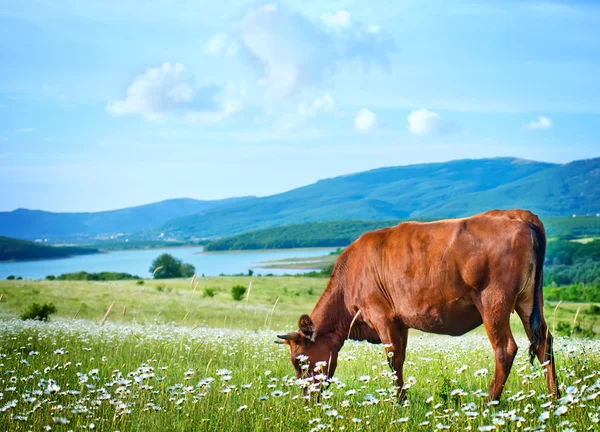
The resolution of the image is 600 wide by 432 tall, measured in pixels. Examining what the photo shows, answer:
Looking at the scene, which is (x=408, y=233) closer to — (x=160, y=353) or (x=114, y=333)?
(x=160, y=353)

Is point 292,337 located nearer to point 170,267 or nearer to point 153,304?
point 153,304

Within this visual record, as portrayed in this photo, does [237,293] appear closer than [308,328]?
No

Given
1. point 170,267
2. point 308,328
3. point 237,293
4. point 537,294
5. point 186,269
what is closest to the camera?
point 537,294

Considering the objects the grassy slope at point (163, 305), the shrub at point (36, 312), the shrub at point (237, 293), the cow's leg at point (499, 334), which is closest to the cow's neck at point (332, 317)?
the cow's leg at point (499, 334)

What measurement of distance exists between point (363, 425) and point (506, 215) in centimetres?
352

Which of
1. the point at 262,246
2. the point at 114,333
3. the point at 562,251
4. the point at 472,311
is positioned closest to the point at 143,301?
the point at 114,333

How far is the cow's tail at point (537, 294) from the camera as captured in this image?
8070 millimetres

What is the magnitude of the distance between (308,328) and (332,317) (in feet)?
1.55

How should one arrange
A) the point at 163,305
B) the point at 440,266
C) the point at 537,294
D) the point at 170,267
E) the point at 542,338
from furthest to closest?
1. the point at 170,267
2. the point at 163,305
3. the point at 440,266
4. the point at 542,338
5. the point at 537,294

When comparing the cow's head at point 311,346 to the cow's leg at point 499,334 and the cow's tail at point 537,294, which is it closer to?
the cow's leg at point 499,334

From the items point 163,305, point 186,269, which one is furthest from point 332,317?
point 186,269

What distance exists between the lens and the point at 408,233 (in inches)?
359

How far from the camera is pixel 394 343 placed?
9.02 metres

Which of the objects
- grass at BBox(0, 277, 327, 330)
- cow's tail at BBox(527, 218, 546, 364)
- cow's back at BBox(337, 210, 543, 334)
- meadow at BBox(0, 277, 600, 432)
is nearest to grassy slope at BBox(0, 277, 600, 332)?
grass at BBox(0, 277, 327, 330)
